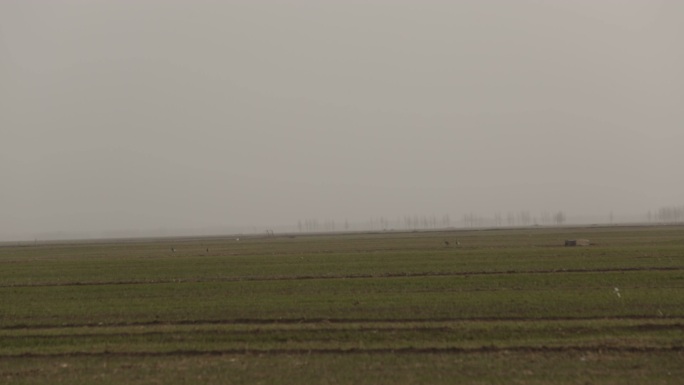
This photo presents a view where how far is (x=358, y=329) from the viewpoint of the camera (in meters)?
18.7

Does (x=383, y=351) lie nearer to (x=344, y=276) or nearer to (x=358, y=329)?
(x=358, y=329)

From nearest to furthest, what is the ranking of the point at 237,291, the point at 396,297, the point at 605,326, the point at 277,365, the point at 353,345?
the point at 277,365 < the point at 353,345 < the point at 605,326 < the point at 396,297 < the point at 237,291

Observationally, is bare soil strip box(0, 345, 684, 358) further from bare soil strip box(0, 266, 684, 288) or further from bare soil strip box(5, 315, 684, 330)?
bare soil strip box(0, 266, 684, 288)

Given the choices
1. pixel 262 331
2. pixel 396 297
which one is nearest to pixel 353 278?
pixel 396 297

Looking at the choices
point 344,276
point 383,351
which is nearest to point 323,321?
point 383,351

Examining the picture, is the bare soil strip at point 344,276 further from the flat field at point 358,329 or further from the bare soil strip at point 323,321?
the bare soil strip at point 323,321

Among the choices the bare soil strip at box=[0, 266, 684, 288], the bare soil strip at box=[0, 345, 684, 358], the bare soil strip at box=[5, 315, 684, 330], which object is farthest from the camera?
the bare soil strip at box=[0, 266, 684, 288]

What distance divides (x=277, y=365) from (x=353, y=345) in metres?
2.87

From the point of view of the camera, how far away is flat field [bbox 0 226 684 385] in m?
14.2

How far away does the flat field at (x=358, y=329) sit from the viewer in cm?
1420

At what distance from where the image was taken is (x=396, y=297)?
24750 millimetres

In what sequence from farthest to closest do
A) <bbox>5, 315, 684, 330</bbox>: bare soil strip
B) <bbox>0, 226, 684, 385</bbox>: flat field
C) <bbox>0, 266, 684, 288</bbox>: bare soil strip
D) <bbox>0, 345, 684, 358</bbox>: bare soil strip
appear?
<bbox>0, 266, 684, 288</bbox>: bare soil strip < <bbox>5, 315, 684, 330</bbox>: bare soil strip < <bbox>0, 345, 684, 358</bbox>: bare soil strip < <bbox>0, 226, 684, 385</bbox>: flat field

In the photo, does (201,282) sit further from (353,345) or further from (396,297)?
(353,345)

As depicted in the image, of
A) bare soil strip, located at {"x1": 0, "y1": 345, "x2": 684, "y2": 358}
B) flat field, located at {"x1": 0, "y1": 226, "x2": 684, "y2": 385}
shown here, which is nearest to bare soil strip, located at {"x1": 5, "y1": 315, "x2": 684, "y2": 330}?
A: flat field, located at {"x1": 0, "y1": 226, "x2": 684, "y2": 385}
